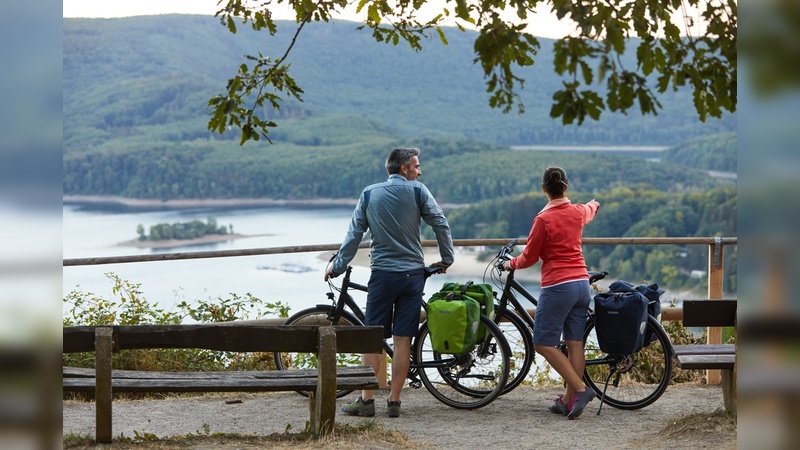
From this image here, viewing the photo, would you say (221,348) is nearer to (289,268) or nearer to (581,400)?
(581,400)

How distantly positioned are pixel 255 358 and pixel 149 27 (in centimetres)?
2832

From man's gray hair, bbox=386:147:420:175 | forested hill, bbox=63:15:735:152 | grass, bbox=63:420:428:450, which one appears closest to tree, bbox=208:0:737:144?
man's gray hair, bbox=386:147:420:175

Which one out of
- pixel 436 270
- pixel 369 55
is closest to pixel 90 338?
pixel 436 270

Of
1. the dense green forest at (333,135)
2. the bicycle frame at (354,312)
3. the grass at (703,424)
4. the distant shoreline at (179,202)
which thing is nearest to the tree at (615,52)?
the bicycle frame at (354,312)

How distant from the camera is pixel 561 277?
5.44 meters

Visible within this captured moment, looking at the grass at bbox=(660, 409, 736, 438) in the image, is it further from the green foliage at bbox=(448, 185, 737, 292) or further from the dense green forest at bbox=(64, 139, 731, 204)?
the dense green forest at bbox=(64, 139, 731, 204)

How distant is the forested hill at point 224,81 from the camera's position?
2842 centimetres

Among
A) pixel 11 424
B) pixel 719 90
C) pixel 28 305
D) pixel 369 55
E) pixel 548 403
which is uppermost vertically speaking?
pixel 369 55

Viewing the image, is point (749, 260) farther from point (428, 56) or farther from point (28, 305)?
point (428, 56)

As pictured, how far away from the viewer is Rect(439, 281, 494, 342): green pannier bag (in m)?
5.70

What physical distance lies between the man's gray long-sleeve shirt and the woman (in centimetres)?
53

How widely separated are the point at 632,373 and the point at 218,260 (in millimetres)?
3427

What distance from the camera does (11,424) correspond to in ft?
4.20

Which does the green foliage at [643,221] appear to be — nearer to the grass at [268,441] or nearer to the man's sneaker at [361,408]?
the man's sneaker at [361,408]
